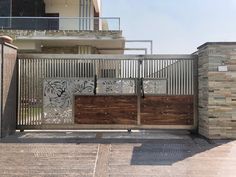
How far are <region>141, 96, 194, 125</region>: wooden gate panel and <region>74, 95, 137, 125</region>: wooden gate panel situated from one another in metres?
0.30

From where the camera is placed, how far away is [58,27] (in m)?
20.0

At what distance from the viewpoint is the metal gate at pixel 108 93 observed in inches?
410

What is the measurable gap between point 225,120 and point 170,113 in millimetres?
1523

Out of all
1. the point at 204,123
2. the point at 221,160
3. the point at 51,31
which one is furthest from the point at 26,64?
the point at 51,31

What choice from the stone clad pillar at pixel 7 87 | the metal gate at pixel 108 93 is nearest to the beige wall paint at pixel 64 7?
the metal gate at pixel 108 93

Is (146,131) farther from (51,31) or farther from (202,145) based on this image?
(51,31)

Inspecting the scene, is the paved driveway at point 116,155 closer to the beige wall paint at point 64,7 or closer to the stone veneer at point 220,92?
the stone veneer at point 220,92

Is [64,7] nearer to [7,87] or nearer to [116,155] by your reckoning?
[7,87]

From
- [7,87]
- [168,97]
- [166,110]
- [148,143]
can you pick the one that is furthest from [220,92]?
[7,87]

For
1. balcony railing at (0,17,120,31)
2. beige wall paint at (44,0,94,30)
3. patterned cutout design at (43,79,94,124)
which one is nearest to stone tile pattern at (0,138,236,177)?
patterned cutout design at (43,79,94,124)

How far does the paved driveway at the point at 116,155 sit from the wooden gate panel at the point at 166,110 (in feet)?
1.45

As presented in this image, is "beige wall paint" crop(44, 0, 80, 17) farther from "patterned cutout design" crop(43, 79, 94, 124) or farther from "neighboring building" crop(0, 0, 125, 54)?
"patterned cutout design" crop(43, 79, 94, 124)

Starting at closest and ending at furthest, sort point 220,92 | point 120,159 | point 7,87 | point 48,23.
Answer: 1. point 120,159
2. point 220,92
3. point 7,87
4. point 48,23

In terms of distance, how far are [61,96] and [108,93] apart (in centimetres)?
127
